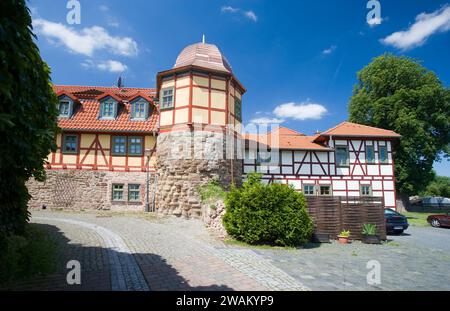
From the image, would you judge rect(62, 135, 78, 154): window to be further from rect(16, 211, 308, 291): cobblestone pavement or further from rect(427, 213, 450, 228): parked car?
rect(427, 213, 450, 228): parked car

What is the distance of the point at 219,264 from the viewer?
231 inches

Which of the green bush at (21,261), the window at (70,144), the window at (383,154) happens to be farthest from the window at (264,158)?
the green bush at (21,261)

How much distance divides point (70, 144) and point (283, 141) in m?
14.9

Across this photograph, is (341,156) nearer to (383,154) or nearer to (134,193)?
(383,154)

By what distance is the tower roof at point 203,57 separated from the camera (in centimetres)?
1484

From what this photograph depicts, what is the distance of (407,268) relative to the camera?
648cm

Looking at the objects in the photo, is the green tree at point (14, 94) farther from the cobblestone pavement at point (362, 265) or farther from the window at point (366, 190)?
the window at point (366, 190)

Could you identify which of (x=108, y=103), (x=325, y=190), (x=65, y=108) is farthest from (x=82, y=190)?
(x=325, y=190)

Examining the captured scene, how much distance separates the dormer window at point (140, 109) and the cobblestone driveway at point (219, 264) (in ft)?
30.4

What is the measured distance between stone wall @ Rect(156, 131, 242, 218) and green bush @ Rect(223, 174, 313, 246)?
16.4ft

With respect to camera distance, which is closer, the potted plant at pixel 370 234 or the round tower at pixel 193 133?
the potted plant at pixel 370 234

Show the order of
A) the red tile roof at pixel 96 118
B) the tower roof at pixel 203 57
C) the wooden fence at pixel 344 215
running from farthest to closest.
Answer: the red tile roof at pixel 96 118 < the tower roof at pixel 203 57 < the wooden fence at pixel 344 215
